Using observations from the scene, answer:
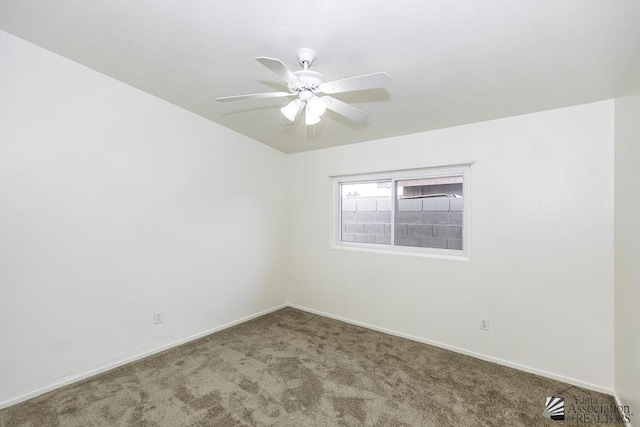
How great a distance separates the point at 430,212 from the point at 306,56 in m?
2.11

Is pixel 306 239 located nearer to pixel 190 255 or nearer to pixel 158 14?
pixel 190 255

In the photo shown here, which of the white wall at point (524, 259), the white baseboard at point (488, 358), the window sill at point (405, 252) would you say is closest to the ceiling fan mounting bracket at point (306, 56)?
the white wall at point (524, 259)

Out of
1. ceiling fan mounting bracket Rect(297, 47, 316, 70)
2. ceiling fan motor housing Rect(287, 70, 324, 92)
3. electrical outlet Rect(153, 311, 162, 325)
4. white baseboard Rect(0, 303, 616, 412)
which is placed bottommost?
white baseboard Rect(0, 303, 616, 412)

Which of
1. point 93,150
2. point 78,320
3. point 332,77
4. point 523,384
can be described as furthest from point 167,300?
point 523,384

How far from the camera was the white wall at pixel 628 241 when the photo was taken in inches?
64.6

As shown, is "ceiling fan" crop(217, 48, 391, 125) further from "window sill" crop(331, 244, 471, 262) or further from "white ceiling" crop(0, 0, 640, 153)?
"window sill" crop(331, 244, 471, 262)

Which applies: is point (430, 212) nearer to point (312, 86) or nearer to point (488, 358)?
point (488, 358)

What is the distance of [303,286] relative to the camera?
4016mm

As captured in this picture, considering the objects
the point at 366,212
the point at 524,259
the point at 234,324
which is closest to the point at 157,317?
the point at 234,324

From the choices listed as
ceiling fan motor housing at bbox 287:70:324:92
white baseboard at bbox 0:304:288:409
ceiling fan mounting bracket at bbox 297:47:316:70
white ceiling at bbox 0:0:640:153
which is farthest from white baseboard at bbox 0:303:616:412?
ceiling fan mounting bracket at bbox 297:47:316:70

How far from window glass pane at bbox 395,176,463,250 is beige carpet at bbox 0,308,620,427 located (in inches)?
43.9

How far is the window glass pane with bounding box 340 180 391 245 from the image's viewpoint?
3.48 metres

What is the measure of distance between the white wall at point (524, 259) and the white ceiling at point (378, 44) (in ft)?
0.98

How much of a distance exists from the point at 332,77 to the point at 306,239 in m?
2.36
